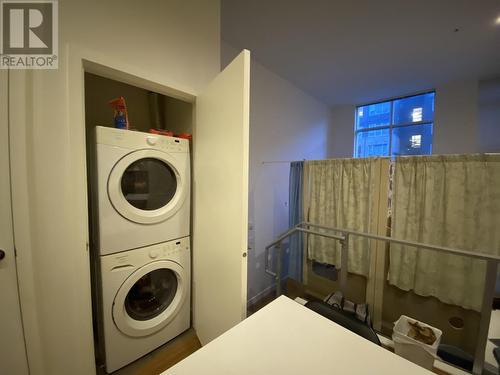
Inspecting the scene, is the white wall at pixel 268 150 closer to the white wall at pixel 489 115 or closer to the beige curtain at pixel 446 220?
the beige curtain at pixel 446 220

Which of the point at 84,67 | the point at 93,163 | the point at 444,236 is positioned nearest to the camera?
the point at 84,67

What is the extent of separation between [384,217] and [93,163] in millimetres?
2388

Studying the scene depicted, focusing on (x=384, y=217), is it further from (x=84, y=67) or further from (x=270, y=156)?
(x=84, y=67)

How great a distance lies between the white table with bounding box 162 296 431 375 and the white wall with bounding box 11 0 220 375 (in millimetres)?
832

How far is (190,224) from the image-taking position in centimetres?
150

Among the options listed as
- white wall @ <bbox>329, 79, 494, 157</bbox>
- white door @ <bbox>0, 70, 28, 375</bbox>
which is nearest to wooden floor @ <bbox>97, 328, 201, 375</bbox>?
white door @ <bbox>0, 70, 28, 375</bbox>

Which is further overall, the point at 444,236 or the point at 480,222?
the point at 444,236

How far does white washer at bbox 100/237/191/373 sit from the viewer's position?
1147 mm

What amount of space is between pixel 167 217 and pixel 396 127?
161 inches

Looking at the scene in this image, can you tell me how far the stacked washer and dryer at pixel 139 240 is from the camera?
43.4 inches

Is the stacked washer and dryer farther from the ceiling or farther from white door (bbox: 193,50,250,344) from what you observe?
the ceiling

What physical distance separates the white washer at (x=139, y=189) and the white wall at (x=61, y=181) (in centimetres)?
11

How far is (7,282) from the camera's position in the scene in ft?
2.80

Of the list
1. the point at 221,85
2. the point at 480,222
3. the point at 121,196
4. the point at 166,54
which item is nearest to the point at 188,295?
the point at 121,196
